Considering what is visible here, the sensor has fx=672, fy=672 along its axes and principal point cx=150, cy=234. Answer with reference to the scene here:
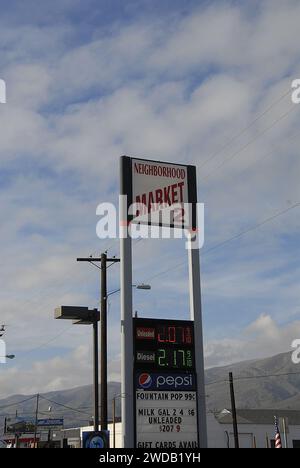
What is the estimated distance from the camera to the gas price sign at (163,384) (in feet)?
71.5

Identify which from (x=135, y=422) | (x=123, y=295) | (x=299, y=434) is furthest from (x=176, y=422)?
(x=299, y=434)

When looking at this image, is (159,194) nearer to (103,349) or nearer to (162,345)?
(162,345)

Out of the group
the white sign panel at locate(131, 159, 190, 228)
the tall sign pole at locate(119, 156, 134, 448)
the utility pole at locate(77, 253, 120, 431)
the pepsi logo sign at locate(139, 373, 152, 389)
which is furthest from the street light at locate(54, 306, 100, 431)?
the pepsi logo sign at locate(139, 373, 152, 389)

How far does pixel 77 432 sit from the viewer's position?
118 m

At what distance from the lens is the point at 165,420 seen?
22031 millimetres

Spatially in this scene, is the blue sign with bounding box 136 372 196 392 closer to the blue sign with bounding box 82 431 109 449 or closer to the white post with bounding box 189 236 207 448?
the white post with bounding box 189 236 207 448

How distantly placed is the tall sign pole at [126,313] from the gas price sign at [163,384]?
224mm

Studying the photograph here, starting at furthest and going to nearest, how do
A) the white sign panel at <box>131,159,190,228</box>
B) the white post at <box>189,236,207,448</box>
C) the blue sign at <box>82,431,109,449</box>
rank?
1. the white sign panel at <box>131,159,190,228</box>
2. the white post at <box>189,236,207,448</box>
3. the blue sign at <box>82,431,109,449</box>

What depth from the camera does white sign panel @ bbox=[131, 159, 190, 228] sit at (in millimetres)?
24234

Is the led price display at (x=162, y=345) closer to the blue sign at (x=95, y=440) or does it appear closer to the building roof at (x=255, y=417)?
the blue sign at (x=95, y=440)

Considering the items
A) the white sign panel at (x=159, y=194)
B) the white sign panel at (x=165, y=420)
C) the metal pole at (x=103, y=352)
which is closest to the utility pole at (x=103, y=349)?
the metal pole at (x=103, y=352)

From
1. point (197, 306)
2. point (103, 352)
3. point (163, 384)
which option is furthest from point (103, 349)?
point (163, 384)
